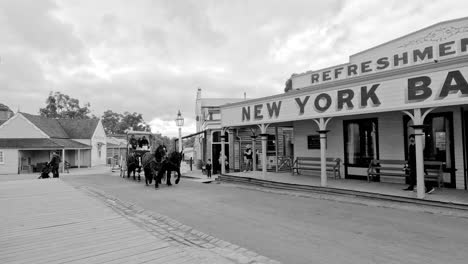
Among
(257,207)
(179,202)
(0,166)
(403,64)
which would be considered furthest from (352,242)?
(0,166)

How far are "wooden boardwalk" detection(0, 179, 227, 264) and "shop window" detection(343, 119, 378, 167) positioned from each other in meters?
8.65

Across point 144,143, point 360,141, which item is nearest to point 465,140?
point 360,141

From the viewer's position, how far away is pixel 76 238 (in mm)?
5016

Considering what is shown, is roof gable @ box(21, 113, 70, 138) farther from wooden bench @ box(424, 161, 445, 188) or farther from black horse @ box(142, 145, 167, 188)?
wooden bench @ box(424, 161, 445, 188)

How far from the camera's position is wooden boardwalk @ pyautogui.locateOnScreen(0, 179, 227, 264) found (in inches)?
162

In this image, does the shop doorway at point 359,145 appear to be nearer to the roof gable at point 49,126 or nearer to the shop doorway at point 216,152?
the shop doorway at point 216,152

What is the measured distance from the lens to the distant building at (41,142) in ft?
91.7

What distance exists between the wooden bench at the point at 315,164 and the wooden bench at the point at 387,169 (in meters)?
1.31

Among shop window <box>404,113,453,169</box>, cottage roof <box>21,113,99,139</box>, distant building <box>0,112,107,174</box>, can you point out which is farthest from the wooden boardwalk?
cottage roof <box>21,113,99,139</box>

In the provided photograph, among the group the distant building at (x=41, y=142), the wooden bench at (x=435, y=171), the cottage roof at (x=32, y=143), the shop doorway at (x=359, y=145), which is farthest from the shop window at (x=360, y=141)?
the cottage roof at (x=32, y=143)

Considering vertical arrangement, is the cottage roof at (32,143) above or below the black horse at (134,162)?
above

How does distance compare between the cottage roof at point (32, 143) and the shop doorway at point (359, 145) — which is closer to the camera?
the shop doorway at point (359, 145)

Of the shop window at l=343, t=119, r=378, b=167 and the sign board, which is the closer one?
the sign board

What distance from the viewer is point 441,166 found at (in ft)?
28.3
